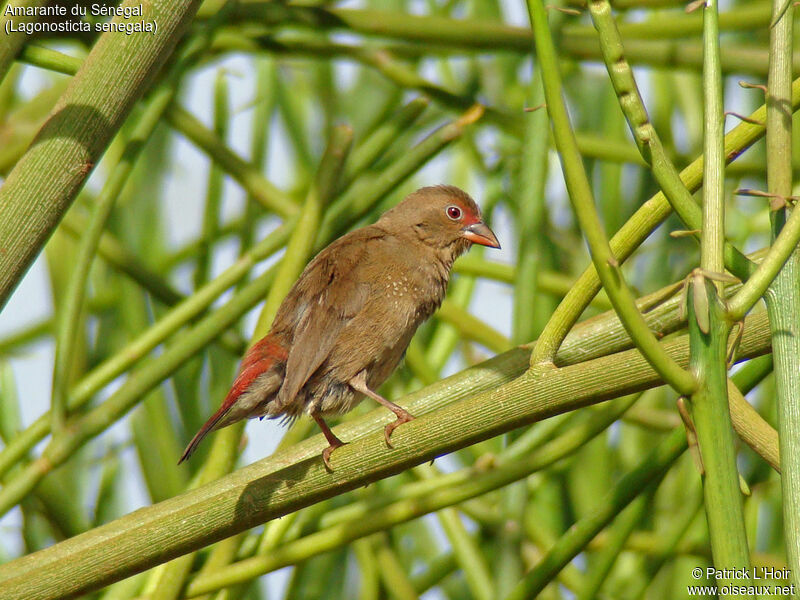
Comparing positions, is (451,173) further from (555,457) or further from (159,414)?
(555,457)

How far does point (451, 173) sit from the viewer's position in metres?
4.21

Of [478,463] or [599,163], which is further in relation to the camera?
[599,163]

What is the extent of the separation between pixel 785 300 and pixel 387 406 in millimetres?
1023

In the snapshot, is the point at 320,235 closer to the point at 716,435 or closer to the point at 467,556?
the point at 467,556

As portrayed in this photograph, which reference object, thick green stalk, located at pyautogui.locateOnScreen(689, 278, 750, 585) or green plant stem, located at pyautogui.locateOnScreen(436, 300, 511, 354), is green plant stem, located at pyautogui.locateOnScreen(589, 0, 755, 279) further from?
green plant stem, located at pyautogui.locateOnScreen(436, 300, 511, 354)

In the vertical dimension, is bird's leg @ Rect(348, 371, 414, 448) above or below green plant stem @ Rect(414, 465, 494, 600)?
above

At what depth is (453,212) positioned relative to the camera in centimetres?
359

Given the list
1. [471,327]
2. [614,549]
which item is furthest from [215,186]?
[614,549]

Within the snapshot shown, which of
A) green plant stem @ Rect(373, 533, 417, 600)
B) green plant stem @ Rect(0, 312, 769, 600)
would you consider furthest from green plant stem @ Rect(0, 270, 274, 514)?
green plant stem @ Rect(373, 533, 417, 600)

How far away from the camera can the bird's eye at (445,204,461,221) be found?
11.8 feet

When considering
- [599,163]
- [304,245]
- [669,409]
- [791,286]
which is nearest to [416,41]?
[599,163]

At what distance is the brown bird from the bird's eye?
30 centimetres

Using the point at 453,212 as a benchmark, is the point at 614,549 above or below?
below

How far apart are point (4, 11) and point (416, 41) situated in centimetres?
159
